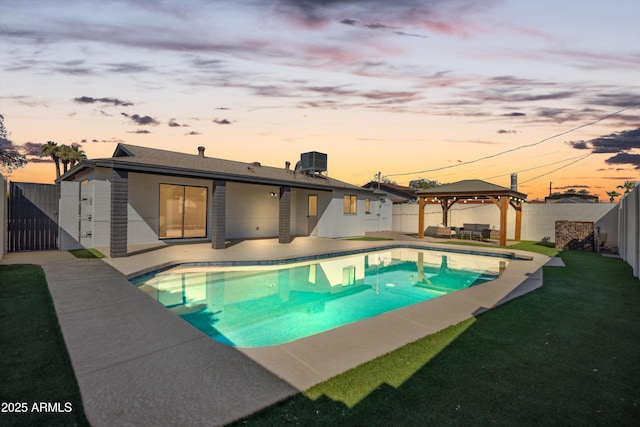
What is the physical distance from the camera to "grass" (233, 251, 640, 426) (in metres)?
2.52

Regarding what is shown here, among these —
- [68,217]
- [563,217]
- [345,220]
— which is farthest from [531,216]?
[68,217]

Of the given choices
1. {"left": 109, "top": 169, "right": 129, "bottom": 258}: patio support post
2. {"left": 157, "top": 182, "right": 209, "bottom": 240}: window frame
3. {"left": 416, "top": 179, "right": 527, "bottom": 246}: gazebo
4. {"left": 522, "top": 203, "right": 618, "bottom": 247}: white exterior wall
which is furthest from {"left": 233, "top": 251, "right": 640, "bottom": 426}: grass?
{"left": 522, "top": 203, "right": 618, "bottom": 247}: white exterior wall

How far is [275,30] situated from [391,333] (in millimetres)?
9693

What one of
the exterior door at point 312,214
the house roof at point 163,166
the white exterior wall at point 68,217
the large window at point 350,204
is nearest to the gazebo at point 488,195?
the large window at point 350,204

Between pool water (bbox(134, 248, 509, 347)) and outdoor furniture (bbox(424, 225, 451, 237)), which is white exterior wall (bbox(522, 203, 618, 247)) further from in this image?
pool water (bbox(134, 248, 509, 347))

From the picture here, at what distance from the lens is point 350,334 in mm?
4348

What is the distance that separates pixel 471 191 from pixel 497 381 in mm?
14820

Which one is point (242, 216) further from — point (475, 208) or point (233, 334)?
point (475, 208)

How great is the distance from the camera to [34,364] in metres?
3.20

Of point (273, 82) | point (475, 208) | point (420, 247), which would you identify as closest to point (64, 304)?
point (273, 82)

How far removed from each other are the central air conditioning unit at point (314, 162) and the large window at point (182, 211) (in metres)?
6.76

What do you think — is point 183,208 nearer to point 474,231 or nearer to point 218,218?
point 218,218

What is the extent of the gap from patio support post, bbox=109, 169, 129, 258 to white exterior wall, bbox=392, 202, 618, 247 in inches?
730

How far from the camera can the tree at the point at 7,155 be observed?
21.4m
